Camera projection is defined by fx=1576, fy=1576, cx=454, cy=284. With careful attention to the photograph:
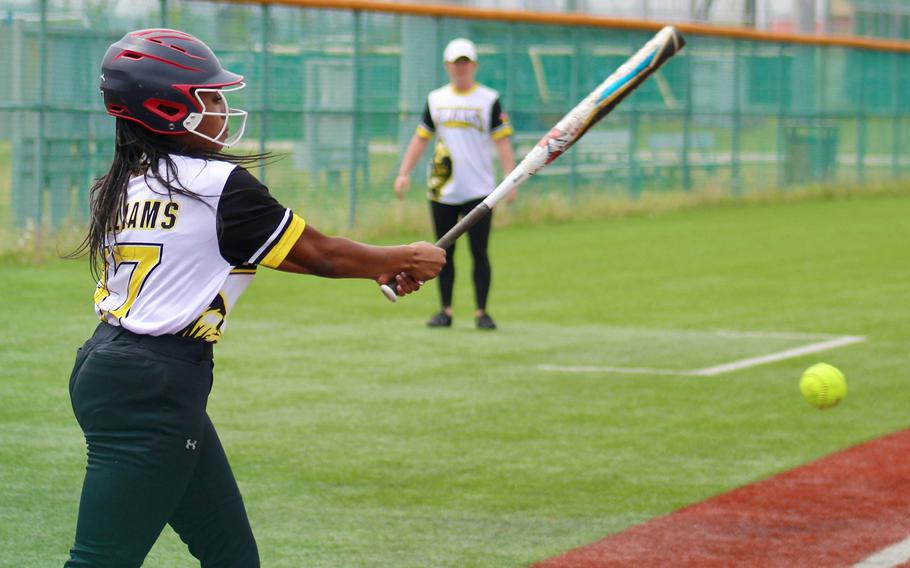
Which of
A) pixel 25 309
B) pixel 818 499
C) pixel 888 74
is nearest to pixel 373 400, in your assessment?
pixel 818 499

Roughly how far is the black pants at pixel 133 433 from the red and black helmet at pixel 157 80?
581mm

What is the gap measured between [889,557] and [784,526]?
23.9 inches

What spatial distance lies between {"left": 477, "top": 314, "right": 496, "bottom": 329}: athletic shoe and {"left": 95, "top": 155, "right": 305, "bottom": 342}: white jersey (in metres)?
8.31

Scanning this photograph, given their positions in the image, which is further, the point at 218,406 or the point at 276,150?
the point at 276,150

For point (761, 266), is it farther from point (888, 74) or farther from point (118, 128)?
point (888, 74)

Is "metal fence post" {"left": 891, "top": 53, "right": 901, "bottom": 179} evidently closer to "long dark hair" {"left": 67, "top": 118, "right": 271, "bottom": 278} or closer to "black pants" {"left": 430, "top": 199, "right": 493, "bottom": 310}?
"black pants" {"left": 430, "top": 199, "right": 493, "bottom": 310}

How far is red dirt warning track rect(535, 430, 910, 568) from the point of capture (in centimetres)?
616

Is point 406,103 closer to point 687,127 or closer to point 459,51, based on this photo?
point 687,127

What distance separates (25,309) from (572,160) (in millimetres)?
12793

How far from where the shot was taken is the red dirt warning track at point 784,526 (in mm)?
6160

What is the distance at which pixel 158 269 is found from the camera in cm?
418

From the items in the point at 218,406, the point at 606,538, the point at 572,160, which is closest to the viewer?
the point at 606,538

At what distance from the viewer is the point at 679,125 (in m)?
27.0

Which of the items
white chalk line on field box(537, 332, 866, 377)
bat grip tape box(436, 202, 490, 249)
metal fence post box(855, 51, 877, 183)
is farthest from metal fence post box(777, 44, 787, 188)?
bat grip tape box(436, 202, 490, 249)
